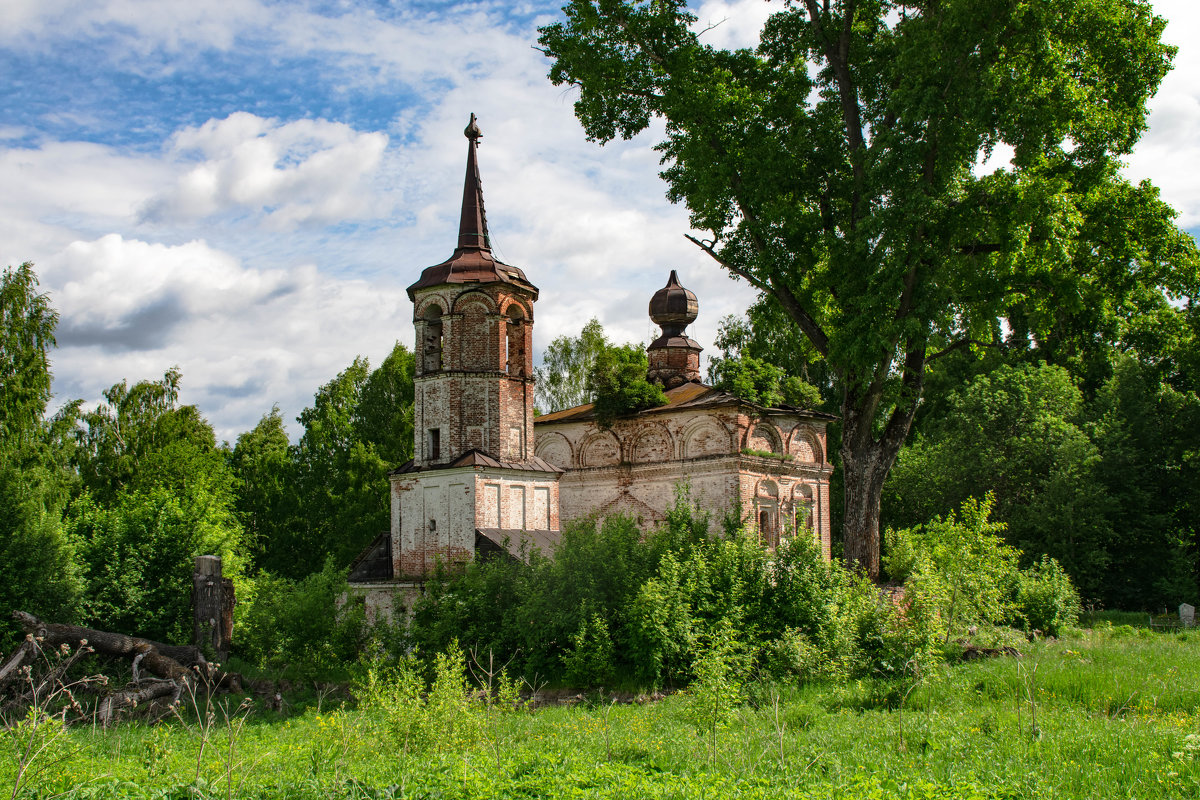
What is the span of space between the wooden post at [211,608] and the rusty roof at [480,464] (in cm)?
405

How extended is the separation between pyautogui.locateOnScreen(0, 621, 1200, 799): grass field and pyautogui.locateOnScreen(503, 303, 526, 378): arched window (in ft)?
31.8

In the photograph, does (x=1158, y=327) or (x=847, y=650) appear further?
(x=1158, y=327)

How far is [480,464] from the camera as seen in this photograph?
18578 millimetres

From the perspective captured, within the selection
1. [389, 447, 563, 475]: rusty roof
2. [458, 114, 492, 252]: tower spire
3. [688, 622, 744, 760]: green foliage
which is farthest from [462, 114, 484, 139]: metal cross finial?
[688, 622, 744, 760]: green foliage

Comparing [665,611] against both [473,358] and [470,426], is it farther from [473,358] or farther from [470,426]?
[473,358]

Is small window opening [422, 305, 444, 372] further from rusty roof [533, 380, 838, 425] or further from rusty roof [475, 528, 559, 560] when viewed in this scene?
rusty roof [533, 380, 838, 425]

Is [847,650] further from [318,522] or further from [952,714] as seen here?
[318,522]

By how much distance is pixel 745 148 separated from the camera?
1566 centimetres

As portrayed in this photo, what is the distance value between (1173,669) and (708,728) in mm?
6013

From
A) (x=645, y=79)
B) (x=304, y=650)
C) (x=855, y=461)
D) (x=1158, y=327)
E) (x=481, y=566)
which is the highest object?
(x=645, y=79)

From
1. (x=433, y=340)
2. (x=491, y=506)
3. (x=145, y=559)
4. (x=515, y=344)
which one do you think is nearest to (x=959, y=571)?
(x=491, y=506)

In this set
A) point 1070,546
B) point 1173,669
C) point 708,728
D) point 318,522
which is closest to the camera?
point 708,728

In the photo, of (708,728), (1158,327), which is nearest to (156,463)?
(708,728)

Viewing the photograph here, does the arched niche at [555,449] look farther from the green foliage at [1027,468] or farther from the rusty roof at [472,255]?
the green foliage at [1027,468]
